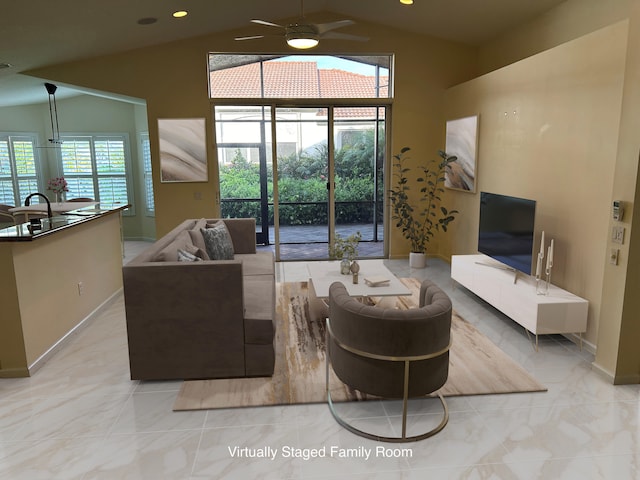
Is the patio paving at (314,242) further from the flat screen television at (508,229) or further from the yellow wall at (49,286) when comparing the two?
the yellow wall at (49,286)

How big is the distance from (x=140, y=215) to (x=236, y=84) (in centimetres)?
382

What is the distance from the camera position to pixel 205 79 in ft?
22.4

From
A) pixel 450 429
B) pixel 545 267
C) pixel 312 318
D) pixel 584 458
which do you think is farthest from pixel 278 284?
pixel 584 458

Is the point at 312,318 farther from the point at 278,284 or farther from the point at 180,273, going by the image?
the point at 180,273

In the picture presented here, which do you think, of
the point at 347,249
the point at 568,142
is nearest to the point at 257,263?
the point at 347,249

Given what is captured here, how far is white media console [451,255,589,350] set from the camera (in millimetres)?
3924

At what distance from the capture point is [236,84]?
6.95 meters

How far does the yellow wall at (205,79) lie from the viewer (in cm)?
666

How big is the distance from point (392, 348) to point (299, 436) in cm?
81

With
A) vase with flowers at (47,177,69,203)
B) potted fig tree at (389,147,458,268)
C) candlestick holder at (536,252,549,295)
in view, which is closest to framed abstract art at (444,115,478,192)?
potted fig tree at (389,147,458,268)

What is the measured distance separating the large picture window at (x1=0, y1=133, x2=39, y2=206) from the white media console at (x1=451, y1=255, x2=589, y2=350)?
8.34 meters

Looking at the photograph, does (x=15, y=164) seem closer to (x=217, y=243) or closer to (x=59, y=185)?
(x=59, y=185)

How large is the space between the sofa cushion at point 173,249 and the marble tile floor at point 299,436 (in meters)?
0.92

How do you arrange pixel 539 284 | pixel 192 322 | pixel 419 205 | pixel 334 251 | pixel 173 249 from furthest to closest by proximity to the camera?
1. pixel 419 205
2. pixel 334 251
3. pixel 539 284
4. pixel 173 249
5. pixel 192 322
